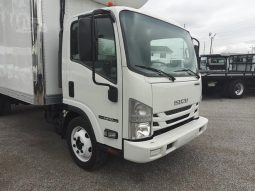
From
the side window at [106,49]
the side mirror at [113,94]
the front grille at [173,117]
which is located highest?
the side window at [106,49]

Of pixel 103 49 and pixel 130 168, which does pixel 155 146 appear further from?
pixel 103 49

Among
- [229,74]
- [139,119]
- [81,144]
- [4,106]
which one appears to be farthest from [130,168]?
[229,74]

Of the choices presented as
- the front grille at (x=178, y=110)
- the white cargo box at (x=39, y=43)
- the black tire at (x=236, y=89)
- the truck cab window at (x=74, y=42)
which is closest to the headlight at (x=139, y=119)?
the front grille at (x=178, y=110)

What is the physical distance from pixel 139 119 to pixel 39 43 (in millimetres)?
1865

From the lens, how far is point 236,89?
10391mm

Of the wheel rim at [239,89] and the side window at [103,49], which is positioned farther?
the wheel rim at [239,89]

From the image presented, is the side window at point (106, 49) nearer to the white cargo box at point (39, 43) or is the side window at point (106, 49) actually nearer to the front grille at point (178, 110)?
the front grille at point (178, 110)

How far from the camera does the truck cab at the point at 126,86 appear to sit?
2568mm

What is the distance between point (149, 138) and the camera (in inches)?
105

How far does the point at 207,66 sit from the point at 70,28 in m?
10.3

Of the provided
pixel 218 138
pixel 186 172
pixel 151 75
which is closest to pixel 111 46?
pixel 151 75

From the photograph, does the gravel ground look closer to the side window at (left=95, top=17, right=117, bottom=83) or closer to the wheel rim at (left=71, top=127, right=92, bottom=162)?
the wheel rim at (left=71, top=127, right=92, bottom=162)

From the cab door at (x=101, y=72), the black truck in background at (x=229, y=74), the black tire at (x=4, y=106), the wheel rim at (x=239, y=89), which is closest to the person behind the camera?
the cab door at (x=101, y=72)

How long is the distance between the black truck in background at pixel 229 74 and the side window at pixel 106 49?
24.4 feet
